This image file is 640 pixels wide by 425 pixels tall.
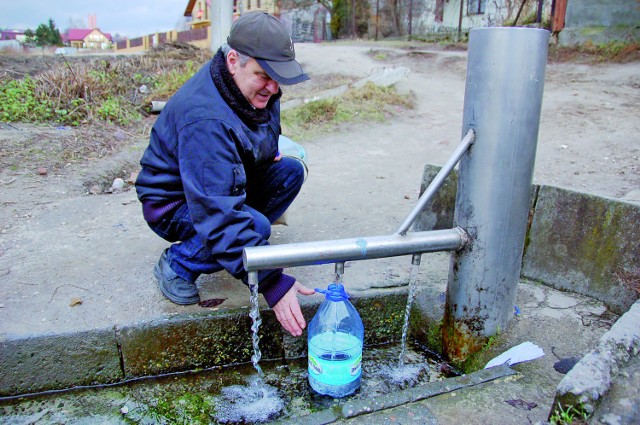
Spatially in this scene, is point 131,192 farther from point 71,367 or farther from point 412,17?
point 412,17

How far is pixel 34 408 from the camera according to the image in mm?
1965

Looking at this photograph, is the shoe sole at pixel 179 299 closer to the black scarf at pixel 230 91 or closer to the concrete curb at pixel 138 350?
the concrete curb at pixel 138 350

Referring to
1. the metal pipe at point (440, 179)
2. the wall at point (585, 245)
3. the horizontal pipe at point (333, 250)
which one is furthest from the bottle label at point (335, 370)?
the wall at point (585, 245)

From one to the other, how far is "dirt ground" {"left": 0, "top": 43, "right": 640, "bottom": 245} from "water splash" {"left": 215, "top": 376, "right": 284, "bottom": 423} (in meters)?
1.59

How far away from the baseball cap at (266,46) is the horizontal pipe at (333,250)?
0.58m

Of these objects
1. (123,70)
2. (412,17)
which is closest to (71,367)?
(123,70)

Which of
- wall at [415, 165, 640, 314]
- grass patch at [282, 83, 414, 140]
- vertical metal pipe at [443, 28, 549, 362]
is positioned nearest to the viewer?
vertical metal pipe at [443, 28, 549, 362]

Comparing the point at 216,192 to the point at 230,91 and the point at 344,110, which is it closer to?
the point at 230,91

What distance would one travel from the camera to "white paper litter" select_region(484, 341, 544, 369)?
6.29 feet

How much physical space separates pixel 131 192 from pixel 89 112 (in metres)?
2.32

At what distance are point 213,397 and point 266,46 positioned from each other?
1.35 meters

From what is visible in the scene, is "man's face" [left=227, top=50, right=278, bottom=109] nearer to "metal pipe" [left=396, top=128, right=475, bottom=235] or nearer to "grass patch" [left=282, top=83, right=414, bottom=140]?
"metal pipe" [left=396, top=128, right=475, bottom=235]

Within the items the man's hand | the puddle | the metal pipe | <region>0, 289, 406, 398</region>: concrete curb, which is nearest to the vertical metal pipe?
the metal pipe

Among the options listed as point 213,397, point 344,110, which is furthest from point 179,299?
point 344,110
